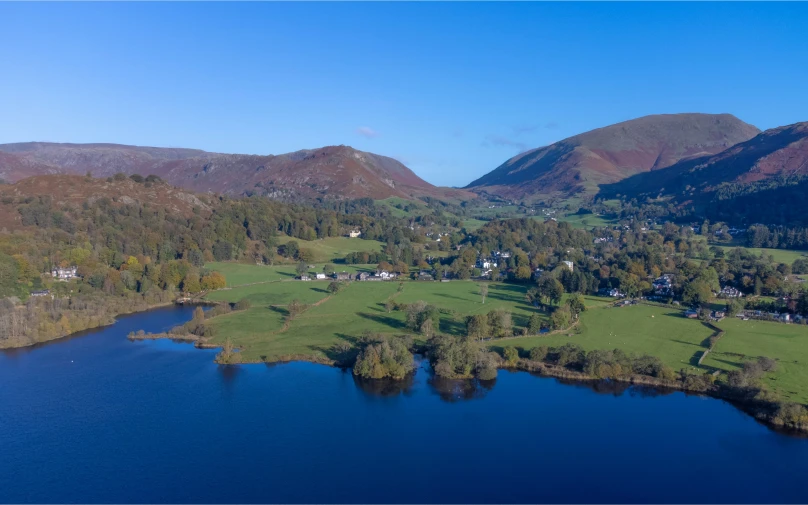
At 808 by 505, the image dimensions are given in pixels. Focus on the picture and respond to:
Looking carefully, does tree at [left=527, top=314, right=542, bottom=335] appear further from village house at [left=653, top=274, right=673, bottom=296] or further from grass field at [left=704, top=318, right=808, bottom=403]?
village house at [left=653, top=274, right=673, bottom=296]

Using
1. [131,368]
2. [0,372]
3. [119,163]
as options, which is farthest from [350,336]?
[119,163]

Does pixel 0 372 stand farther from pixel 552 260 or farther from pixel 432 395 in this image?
pixel 552 260

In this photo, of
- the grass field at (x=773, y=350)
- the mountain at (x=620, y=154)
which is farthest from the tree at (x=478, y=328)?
the mountain at (x=620, y=154)

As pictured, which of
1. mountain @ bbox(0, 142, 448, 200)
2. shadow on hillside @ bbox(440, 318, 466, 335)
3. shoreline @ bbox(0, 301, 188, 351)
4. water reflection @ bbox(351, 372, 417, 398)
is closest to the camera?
water reflection @ bbox(351, 372, 417, 398)

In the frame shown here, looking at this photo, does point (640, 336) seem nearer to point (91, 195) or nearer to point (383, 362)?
point (383, 362)

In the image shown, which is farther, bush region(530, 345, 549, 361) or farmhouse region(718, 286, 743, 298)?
farmhouse region(718, 286, 743, 298)

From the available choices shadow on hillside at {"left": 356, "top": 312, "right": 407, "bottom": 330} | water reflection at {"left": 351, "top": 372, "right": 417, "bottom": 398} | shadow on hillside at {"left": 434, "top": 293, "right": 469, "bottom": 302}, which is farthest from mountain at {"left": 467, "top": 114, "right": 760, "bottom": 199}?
water reflection at {"left": 351, "top": 372, "right": 417, "bottom": 398}

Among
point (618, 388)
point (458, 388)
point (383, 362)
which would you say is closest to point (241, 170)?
point (383, 362)
